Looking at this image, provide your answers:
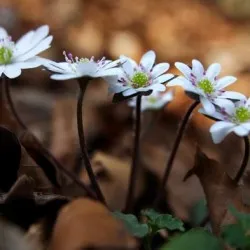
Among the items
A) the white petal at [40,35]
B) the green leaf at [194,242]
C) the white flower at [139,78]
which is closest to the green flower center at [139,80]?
the white flower at [139,78]

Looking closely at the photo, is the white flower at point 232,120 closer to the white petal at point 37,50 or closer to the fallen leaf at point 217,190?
Result: the fallen leaf at point 217,190

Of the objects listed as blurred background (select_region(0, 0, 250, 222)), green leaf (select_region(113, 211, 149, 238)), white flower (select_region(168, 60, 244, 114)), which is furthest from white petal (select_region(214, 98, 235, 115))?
blurred background (select_region(0, 0, 250, 222))

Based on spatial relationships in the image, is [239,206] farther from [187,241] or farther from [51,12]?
[51,12]

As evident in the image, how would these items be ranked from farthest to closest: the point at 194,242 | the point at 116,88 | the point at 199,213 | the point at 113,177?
the point at 113,177 < the point at 199,213 < the point at 116,88 < the point at 194,242

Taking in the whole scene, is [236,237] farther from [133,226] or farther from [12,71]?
[12,71]

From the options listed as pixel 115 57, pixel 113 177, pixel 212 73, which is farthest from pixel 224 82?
pixel 115 57

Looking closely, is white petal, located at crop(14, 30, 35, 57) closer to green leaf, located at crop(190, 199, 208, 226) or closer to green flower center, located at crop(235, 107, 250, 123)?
green flower center, located at crop(235, 107, 250, 123)

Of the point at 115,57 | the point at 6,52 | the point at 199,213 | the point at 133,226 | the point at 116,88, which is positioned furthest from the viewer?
the point at 115,57

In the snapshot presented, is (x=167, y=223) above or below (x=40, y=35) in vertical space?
below
